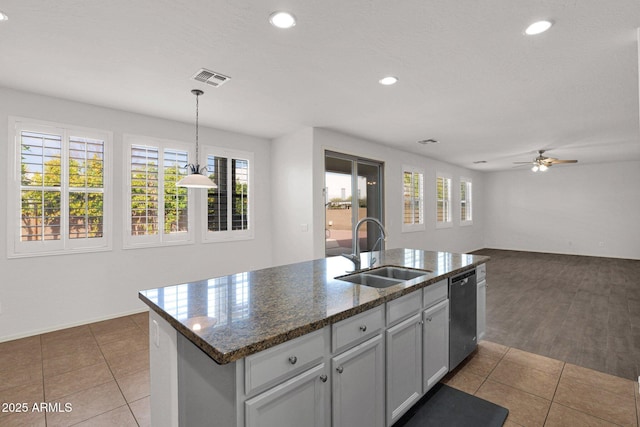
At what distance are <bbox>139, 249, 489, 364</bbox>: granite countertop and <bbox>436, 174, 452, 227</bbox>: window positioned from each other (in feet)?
19.2

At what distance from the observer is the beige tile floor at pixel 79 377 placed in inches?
80.6

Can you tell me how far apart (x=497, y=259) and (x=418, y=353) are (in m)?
7.44

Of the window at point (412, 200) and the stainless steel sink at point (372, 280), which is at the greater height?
the window at point (412, 200)

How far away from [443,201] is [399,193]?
7.90ft

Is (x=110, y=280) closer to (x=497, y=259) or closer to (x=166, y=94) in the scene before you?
(x=166, y=94)

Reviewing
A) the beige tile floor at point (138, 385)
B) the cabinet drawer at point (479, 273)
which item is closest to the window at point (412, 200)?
the cabinet drawer at point (479, 273)

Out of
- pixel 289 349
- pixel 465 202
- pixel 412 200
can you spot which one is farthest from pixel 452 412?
pixel 465 202

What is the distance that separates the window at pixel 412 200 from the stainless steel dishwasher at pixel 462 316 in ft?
12.4

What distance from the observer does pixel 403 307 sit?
187cm

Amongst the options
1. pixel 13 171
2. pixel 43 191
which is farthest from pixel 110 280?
pixel 13 171

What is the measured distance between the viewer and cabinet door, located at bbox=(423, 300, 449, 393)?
2.11 meters

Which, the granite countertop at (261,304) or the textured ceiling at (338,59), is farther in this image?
the textured ceiling at (338,59)

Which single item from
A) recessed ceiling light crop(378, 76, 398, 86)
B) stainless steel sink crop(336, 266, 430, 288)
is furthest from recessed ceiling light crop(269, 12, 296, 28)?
stainless steel sink crop(336, 266, 430, 288)

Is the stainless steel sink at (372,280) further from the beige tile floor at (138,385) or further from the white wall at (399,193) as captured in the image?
the white wall at (399,193)
